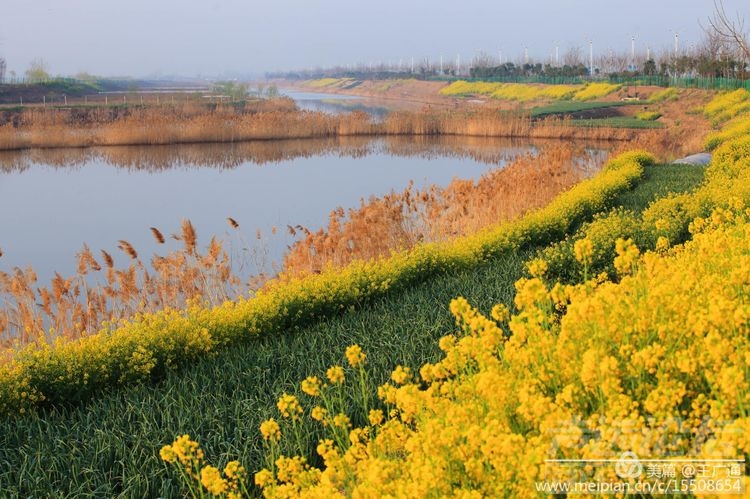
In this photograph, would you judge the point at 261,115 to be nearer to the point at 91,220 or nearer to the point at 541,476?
the point at 91,220

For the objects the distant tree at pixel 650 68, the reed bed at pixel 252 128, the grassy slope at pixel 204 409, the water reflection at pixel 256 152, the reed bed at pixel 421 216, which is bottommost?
the grassy slope at pixel 204 409

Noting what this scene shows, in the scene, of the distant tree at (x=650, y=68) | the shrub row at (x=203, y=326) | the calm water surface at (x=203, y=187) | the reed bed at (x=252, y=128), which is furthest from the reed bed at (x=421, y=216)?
the distant tree at (x=650, y=68)

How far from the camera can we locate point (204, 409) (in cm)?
484

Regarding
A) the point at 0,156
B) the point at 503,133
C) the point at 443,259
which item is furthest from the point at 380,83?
the point at 443,259

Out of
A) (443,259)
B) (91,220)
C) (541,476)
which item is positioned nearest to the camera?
(541,476)

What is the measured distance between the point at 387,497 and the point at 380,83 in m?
106

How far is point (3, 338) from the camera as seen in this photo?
7.50 meters

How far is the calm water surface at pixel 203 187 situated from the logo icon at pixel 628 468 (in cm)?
859

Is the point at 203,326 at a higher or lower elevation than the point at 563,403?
lower

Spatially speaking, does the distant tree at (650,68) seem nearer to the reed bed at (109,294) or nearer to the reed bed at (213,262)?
the reed bed at (213,262)

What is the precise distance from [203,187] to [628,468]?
673 inches

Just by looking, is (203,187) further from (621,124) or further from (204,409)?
(621,124)

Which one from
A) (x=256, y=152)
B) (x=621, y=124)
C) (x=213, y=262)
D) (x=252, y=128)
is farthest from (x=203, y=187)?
(x=621, y=124)

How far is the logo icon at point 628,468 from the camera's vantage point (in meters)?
2.29
